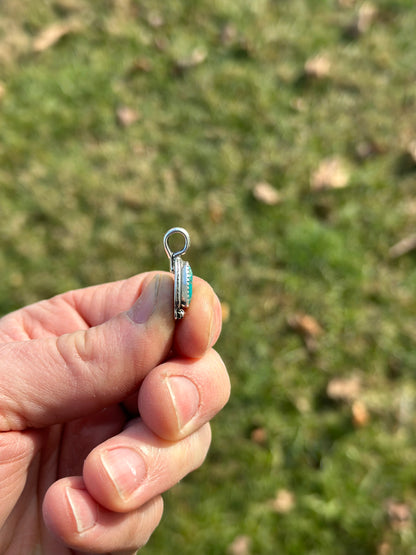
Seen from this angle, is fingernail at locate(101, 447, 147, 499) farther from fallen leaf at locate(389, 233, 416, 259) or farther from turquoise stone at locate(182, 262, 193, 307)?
fallen leaf at locate(389, 233, 416, 259)

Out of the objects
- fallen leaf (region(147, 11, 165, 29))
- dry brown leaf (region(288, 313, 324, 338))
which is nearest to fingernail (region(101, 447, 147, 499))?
dry brown leaf (region(288, 313, 324, 338))

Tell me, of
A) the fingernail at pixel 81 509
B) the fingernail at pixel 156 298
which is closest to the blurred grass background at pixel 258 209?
the fingernail at pixel 81 509

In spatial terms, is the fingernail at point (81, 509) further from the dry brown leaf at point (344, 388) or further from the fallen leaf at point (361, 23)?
the fallen leaf at point (361, 23)

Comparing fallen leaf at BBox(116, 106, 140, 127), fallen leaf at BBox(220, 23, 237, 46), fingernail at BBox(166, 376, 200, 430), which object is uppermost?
fallen leaf at BBox(220, 23, 237, 46)

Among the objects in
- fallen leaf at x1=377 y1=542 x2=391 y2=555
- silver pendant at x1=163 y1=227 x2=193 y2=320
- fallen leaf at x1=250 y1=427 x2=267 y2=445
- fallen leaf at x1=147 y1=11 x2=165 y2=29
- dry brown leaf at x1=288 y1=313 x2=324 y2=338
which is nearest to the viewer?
silver pendant at x1=163 y1=227 x2=193 y2=320

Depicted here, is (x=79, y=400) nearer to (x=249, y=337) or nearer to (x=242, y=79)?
(x=249, y=337)

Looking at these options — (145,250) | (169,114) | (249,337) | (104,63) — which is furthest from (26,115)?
(249,337)
